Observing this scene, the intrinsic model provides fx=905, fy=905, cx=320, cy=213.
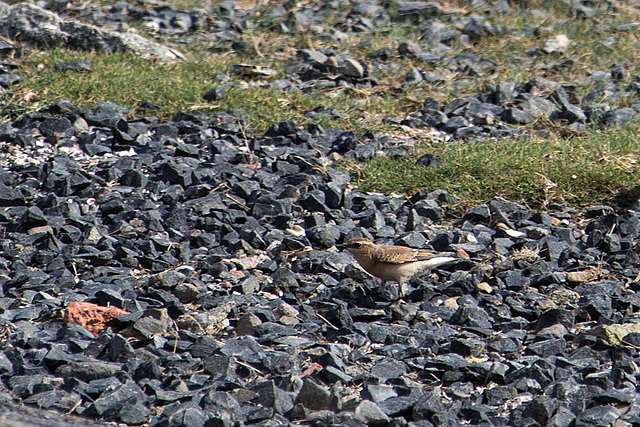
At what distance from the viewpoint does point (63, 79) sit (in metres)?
8.39

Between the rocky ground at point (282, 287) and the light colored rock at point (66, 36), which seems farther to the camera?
the light colored rock at point (66, 36)

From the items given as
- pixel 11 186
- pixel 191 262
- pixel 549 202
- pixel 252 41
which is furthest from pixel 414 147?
pixel 252 41

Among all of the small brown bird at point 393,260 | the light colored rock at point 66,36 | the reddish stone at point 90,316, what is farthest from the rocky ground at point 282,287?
the light colored rock at point 66,36

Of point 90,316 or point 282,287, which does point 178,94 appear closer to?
point 282,287

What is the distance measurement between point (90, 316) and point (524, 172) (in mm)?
3433

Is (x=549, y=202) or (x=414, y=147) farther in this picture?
(x=414, y=147)

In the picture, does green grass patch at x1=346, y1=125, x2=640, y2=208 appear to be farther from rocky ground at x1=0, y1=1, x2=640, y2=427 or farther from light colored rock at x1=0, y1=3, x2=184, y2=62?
light colored rock at x1=0, y1=3, x2=184, y2=62

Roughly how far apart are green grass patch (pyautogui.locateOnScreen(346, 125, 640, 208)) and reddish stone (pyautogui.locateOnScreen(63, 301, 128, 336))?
2.65m

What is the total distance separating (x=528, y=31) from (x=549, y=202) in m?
5.16

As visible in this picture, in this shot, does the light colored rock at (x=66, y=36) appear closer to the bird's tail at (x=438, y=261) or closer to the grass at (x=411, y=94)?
the grass at (x=411, y=94)

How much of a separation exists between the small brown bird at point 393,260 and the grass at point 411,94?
50.2 inches

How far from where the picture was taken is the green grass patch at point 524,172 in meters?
6.46

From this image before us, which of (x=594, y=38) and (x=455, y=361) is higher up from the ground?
(x=455, y=361)

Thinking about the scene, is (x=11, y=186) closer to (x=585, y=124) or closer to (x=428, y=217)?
(x=428, y=217)
